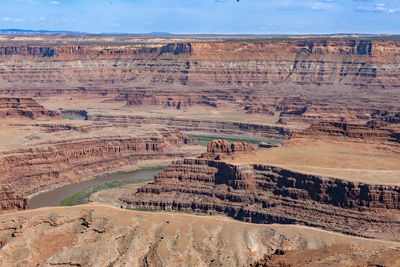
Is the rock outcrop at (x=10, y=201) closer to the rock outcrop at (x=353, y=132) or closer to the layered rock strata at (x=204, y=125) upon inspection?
the rock outcrop at (x=353, y=132)

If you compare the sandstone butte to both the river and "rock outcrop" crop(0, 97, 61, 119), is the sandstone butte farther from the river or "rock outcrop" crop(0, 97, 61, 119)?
"rock outcrop" crop(0, 97, 61, 119)

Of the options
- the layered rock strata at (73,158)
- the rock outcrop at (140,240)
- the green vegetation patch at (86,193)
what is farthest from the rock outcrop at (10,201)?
the layered rock strata at (73,158)

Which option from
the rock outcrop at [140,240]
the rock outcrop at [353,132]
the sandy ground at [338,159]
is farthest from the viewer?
the rock outcrop at [353,132]

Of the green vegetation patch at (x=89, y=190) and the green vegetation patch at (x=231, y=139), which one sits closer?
the green vegetation patch at (x=89, y=190)

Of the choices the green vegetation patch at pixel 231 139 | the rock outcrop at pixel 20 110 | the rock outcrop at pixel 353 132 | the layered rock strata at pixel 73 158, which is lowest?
the green vegetation patch at pixel 231 139

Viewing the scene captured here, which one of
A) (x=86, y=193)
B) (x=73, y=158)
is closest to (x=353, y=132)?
(x=86, y=193)

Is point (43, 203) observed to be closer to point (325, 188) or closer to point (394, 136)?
point (325, 188)

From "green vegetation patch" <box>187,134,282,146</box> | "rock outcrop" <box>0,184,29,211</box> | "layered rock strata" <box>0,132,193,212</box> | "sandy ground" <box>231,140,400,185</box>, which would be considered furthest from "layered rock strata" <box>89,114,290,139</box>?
"rock outcrop" <box>0,184,29,211</box>

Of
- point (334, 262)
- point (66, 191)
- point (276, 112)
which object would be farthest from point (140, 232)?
point (276, 112)
